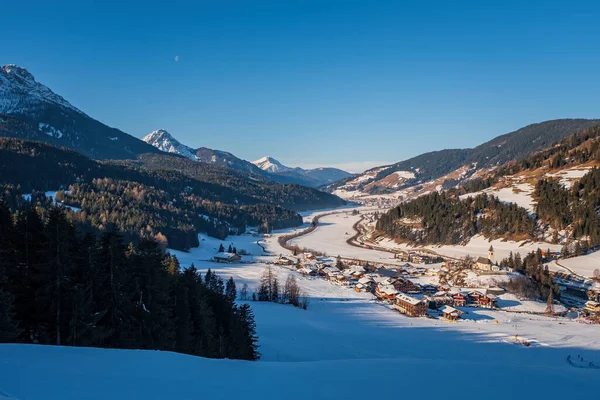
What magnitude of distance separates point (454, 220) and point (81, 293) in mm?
109748

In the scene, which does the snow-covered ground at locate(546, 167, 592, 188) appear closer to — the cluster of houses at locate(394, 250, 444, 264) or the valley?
the valley

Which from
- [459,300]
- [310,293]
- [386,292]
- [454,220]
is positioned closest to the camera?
[459,300]

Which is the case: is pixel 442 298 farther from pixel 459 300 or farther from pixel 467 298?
pixel 467 298

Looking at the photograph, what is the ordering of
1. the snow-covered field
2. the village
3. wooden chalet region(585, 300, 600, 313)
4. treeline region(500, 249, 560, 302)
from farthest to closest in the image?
the snow-covered field, treeline region(500, 249, 560, 302), wooden chalet region(585, 300, 600, 313), the village

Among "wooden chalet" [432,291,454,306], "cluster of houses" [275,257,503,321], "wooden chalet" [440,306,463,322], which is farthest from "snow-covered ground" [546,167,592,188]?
"wooden chalet" [440,306,463,322]

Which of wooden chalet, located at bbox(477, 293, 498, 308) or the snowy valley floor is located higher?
the snowy valley floor

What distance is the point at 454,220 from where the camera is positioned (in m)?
110

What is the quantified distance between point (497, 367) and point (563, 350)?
28.6 metres

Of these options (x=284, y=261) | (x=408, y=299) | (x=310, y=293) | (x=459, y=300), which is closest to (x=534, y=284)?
(x=459, y=300)

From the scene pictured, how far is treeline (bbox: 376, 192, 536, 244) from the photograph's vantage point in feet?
315

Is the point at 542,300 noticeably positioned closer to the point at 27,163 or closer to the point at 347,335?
the point at 347,335

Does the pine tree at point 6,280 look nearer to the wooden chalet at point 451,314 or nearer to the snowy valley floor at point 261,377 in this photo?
the snowy valley floor at point 261,377

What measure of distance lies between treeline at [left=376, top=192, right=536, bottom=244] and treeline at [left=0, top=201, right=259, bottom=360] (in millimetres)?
93984

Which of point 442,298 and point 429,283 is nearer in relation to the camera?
point 442,298
